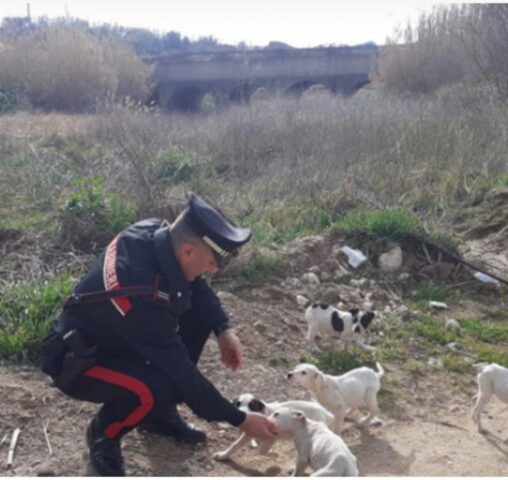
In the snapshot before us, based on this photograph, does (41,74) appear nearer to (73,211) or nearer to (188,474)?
(73,211)

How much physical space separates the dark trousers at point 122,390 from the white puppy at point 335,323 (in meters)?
2.09

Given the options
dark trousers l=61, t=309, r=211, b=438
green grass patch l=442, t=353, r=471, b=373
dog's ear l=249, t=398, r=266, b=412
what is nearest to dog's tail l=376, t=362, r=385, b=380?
green grass patch l=442, t=353, r=471, b=373

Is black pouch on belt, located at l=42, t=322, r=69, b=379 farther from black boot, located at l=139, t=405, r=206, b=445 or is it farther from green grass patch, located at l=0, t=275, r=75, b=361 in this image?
green grass patch, located at l=0, t=275, r=75, b=361

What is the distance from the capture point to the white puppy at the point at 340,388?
4.71m

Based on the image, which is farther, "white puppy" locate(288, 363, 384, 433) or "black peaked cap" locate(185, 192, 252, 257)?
"white puppy" locate(288, 363, 384, 433)

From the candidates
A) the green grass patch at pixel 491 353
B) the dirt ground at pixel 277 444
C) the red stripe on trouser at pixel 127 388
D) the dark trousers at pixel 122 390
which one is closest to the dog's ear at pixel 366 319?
the dirt ground at pixel 277 444

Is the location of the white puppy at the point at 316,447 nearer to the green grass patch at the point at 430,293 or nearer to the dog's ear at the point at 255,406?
the dog's ear at the point at 255,406

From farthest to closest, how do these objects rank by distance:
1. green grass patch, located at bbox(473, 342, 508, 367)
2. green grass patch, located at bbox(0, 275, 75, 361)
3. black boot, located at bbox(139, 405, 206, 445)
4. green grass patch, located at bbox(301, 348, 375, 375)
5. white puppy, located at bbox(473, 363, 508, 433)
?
green grass patch, located at bbox(473, 342, 508, 367) → green grass patch, located at bbox(301, 348, 375, 375) → green grass patch, located at bbox(0, 275, 75, 361) → white puppy, located at bbox(473, 363, 508, 433) → black boot, located at bbox(139, 405, 206, 445)

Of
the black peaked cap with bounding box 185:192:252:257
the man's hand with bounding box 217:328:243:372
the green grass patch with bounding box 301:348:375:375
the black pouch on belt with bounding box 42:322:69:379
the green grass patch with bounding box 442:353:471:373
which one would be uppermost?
the black peaked cap with bounding box 185:192:252:257

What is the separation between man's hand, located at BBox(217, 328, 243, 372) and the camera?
443cm

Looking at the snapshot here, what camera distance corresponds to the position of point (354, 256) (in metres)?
8.07

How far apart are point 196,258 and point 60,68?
2228cm

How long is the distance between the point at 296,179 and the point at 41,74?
16356 mm

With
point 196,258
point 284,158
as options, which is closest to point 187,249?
point 196,258
